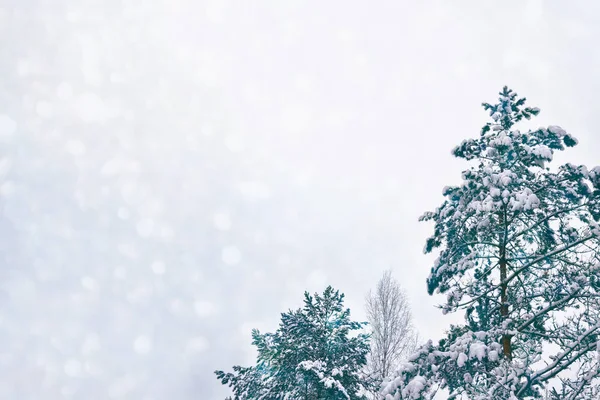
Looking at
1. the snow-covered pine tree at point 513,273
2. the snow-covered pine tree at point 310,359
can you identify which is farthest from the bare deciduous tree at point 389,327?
the snow-covered pine tree at point 513,273

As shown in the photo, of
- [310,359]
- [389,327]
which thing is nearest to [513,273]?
[310,359]

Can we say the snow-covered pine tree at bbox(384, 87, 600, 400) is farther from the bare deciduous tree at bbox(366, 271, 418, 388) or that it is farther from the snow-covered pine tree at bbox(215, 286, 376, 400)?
the bare deciduous tree at bbox(366, 271, 418, 388)

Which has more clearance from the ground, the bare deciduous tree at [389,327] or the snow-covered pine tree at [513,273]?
the bare deciduous tree at [389,327]

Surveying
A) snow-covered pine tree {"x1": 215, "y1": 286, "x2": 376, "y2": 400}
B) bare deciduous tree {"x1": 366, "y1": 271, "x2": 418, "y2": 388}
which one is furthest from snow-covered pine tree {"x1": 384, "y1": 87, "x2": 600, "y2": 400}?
bare deciduous tree {"x1": 366, "y1": 271, "x2": 418, "y2": 388}

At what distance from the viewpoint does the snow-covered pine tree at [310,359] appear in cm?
1290

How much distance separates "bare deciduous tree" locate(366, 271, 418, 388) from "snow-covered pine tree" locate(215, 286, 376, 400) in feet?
18.6

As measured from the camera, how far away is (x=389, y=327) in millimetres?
20250

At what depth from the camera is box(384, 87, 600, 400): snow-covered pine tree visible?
7.24 metres

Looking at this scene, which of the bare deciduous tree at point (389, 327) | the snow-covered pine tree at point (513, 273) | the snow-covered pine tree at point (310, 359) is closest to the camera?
the snow-covered pine tree at point (513, 273)

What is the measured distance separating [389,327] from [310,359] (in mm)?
7902

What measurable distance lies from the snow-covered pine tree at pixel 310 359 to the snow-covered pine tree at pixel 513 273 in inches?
202

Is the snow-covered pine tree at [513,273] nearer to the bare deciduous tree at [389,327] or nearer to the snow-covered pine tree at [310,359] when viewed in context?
the snow-covered pine tree at [310,359]

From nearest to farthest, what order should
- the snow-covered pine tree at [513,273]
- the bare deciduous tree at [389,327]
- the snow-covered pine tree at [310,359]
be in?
the snow-covered pine tree at [513,273], the snow-covered pine tree at [310,359], the bare deciduous tree at [389,327]

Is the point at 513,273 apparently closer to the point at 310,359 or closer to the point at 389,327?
the point at 310,359
